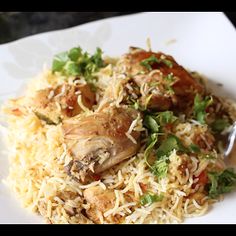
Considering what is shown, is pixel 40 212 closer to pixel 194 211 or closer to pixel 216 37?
pixel 194 211

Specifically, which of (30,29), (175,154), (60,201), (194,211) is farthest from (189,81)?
(30,29)

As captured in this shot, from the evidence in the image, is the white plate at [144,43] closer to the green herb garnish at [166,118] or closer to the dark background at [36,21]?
the dark background at [36,21]

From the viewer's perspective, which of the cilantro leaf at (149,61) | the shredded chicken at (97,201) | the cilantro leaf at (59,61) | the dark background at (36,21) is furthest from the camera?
the dark background at (36,21)

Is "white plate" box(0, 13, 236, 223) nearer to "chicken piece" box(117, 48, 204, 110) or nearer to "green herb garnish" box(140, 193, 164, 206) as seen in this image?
"chicken piece" box(117, 48, 204, 110)

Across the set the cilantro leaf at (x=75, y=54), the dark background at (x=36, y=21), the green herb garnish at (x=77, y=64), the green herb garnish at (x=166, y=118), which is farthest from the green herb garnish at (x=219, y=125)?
the dark background at (x=36, y=21)

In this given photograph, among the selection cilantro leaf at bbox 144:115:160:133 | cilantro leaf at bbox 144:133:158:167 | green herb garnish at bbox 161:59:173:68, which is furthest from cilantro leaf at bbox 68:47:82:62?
cilantro leaf at bbox 144:133:158:167

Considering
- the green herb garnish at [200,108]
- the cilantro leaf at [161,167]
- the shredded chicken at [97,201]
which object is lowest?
the shredded chicken at [97,201]
